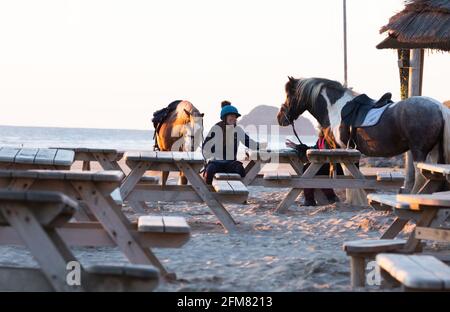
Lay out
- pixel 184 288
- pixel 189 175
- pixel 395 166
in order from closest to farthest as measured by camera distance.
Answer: pixel 184 288 → pixel 189 175 → pixel 395 166

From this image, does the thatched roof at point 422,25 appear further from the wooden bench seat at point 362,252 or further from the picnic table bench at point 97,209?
the picnic table bench at point 97,209

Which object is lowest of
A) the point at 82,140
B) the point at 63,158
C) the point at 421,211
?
the point at 82,140

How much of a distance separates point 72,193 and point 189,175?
2.77 m

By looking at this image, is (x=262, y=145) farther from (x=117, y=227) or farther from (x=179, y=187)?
(x=117, y=227)

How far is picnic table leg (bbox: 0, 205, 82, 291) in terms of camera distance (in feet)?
11.4

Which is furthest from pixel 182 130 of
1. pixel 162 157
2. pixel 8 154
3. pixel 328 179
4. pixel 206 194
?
pixel 8 154

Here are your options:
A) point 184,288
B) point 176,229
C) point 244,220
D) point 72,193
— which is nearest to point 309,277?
point 184,288

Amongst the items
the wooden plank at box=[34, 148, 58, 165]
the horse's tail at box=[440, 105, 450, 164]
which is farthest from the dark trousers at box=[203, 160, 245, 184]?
the wooden plank at box=[34, 148, 58, 165]

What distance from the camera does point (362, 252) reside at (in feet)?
15.1

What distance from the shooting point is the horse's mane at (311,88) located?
403 inches

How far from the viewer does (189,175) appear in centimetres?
747

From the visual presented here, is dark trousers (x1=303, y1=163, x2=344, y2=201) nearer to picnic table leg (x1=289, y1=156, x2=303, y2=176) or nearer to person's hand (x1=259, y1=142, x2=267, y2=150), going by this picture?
picnic table leg (x1=289, y1=156, x2=303, y2=176)

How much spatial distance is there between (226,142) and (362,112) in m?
1.70

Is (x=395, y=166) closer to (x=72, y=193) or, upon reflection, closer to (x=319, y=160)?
(x=319, y=160)
